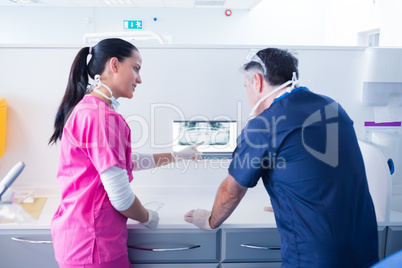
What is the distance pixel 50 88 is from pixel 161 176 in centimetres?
75

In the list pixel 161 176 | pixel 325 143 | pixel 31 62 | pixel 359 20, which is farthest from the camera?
pixel 359 20

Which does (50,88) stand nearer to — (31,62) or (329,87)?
(31,62)

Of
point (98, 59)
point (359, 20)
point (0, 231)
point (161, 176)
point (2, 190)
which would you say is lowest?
point (0, 231)

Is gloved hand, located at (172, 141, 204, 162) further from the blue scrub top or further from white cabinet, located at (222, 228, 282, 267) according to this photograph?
the blue scrub top

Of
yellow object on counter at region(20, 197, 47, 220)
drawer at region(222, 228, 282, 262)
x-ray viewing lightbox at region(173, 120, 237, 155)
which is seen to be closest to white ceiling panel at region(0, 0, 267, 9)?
x-ray viewing lightbox at region(173, 120, 237, 155)

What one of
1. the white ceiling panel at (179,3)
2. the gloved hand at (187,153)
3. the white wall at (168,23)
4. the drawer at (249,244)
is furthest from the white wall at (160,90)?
the white wall at (168,23)

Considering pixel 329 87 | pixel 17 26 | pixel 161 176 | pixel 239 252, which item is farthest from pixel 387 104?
pixel 17 26

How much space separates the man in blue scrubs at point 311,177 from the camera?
102cm

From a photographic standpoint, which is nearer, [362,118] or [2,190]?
[2,190]

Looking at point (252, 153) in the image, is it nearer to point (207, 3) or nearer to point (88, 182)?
point (88, 182)

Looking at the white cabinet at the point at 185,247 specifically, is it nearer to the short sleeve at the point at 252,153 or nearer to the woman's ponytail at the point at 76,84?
the short sleeve at the point at 252,153

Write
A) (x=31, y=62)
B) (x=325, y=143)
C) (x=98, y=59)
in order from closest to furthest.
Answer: (x=325, y=143) → (x=98, y=59) → (x=31, y=62)

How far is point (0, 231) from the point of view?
1411 mm

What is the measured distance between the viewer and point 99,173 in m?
1.11
